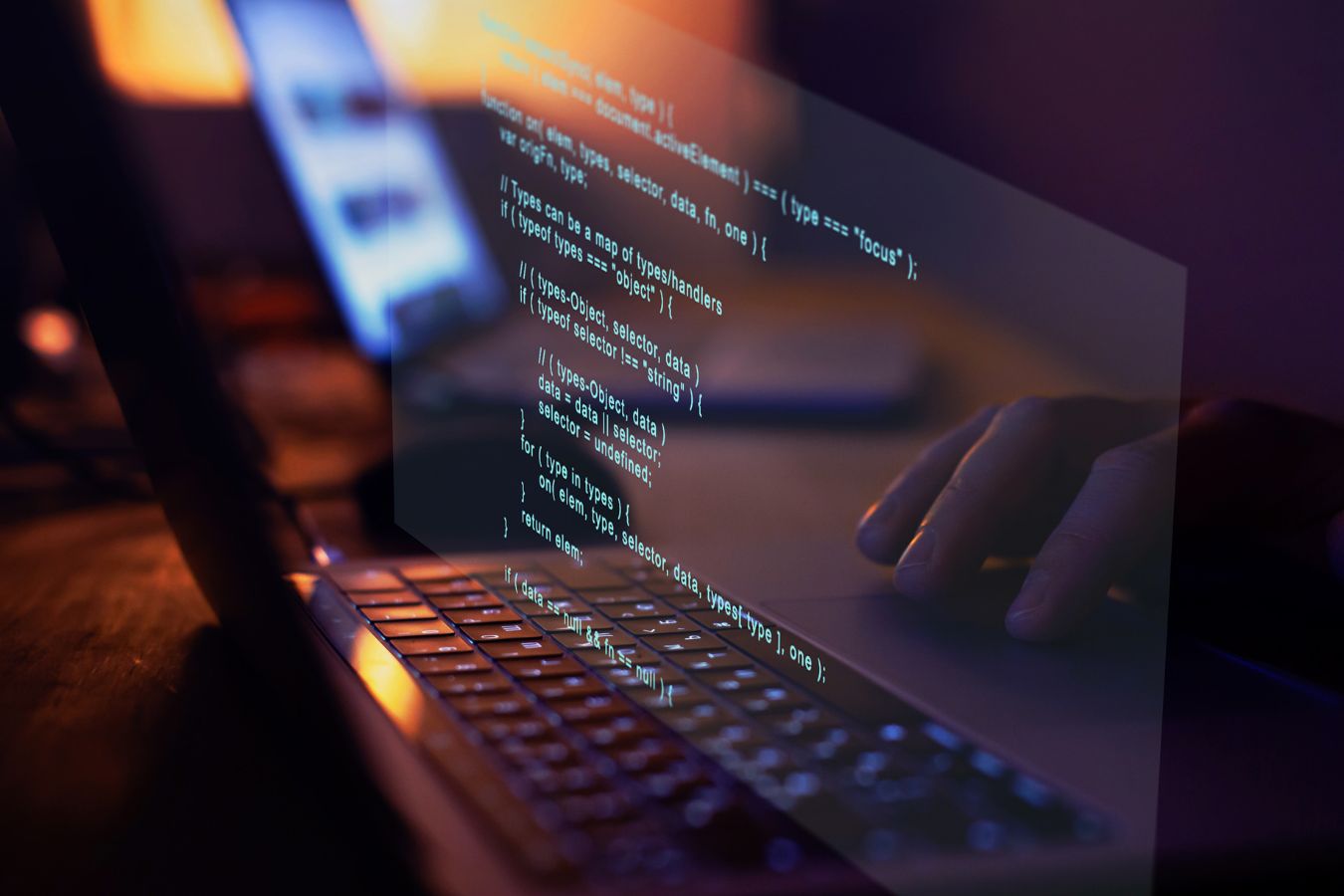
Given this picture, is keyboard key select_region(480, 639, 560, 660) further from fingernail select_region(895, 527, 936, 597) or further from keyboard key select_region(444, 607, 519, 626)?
fingernail select_region(895, 527, 936, 597)

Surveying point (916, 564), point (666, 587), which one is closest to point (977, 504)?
point (916, 564)

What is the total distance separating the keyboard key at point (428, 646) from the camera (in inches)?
13.8

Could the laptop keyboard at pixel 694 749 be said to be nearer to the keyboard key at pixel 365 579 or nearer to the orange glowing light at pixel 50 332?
the keyboard key at pixel 365 579

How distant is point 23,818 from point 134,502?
1.46ft

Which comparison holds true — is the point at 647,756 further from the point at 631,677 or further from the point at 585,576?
the point at 585,576

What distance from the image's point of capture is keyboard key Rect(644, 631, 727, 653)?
14.1 inches

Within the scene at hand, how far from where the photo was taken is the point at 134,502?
0.67 m

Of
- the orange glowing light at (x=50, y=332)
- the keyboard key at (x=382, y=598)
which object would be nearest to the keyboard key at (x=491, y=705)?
the keyboard key at (x=382, y=598)

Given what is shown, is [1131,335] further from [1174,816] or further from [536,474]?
[1174,816]

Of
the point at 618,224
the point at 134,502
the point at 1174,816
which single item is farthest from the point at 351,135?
the point at 1174,816

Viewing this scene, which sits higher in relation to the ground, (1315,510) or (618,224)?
(618,224)

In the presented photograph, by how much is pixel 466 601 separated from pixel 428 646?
50mm

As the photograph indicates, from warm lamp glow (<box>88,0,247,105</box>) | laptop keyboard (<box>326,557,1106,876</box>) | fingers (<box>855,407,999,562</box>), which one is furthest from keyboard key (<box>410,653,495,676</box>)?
warm lamp glow (<box>88,0,247,105</box>)

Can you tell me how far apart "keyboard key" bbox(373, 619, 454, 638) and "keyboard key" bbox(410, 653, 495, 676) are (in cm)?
3
